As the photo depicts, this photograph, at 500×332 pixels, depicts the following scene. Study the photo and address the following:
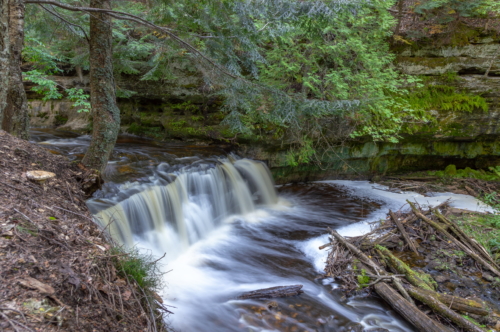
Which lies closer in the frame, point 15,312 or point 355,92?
point 15,312

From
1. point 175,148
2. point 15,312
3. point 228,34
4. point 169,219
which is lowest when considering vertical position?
point 169,219

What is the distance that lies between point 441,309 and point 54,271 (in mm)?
4603

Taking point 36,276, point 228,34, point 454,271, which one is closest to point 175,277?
point 36,276

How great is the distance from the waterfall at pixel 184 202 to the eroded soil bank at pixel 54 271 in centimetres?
115

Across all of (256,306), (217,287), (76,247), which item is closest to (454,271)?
(256,306)

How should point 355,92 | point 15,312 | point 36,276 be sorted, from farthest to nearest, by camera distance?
1. point 355,92
2. point 36,276
3. point 15,312

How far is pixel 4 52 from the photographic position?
423 centimetres

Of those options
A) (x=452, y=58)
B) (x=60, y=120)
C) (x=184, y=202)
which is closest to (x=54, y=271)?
(x=184, y=202)

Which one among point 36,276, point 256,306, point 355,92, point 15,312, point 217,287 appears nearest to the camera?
point 15,312

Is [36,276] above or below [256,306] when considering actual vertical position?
above

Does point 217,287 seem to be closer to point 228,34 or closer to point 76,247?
point 76,247

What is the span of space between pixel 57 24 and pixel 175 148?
4.21 meters

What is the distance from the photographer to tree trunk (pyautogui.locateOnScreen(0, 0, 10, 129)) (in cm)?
410

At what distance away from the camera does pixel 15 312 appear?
191cm
